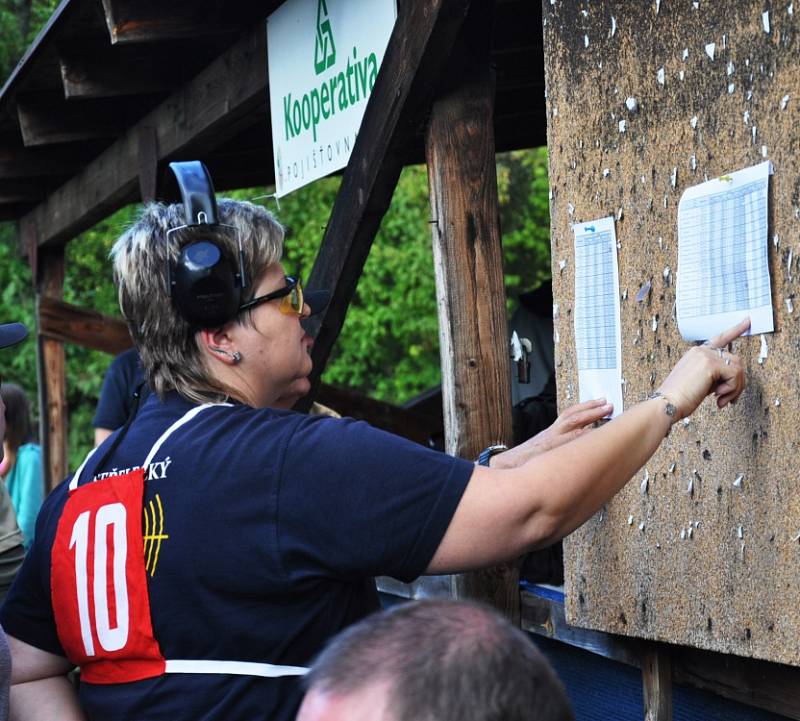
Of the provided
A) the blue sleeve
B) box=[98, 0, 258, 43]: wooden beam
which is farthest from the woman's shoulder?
box=[98, 0, 258, 43]: wooden beam

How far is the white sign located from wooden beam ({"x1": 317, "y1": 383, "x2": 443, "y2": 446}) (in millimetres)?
3006

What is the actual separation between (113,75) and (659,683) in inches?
146

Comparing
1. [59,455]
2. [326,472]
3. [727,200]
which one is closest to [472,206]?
[727,200]

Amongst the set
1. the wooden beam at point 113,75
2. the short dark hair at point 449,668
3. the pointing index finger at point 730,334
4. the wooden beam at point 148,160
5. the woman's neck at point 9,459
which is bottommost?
the woman's neck at point 9,459

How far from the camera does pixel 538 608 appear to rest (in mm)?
3586

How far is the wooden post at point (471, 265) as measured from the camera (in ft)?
10.2

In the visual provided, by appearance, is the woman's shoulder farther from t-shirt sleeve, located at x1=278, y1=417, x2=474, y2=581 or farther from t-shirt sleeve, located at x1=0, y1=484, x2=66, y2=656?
t-shirt sleeve, located at x1=278, y1=417, x2=474, y2=581

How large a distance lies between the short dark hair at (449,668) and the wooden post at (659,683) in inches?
73.4

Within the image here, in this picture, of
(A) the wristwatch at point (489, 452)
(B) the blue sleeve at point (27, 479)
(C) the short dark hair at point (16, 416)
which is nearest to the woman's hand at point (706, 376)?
(A) the wristwatch at point (489, 452)

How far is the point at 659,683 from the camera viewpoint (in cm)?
288

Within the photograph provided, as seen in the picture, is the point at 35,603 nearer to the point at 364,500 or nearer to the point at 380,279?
the point at 364,500

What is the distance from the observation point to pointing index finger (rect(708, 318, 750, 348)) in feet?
7.25

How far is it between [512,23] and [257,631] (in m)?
2.94

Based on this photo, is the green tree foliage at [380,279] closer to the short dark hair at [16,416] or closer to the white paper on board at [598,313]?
the short dark hair at [16,416]
